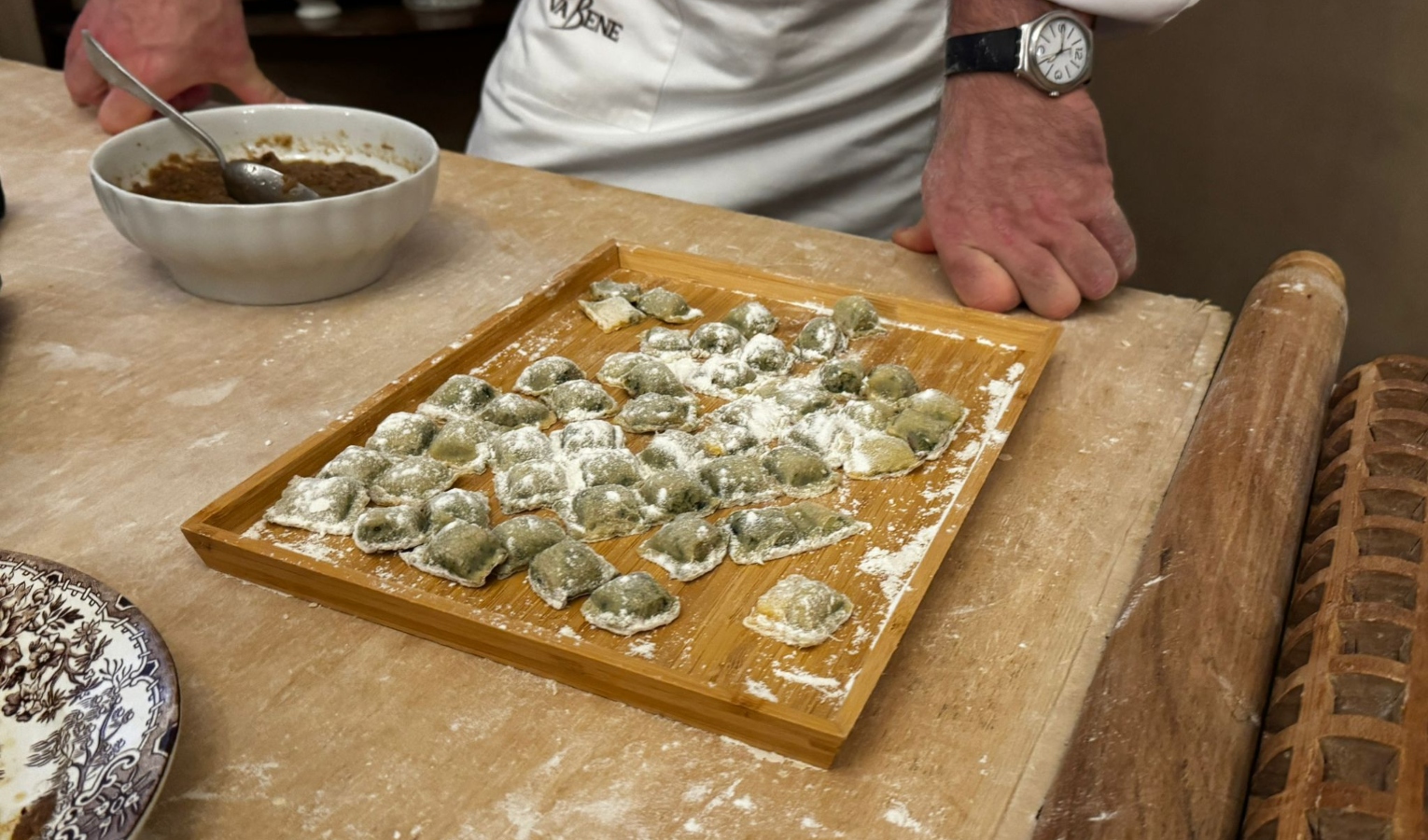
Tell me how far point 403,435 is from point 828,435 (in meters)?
0.29

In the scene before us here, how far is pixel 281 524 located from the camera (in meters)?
0.71

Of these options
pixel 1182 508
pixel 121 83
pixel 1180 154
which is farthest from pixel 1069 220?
pixel 1180 154

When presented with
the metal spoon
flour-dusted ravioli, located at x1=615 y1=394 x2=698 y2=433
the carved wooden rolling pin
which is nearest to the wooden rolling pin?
the carved wooden rolling pin

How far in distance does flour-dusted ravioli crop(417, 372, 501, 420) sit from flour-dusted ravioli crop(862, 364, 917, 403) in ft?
0.92

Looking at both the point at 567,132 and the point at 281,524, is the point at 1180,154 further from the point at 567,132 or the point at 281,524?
the point at 281,524

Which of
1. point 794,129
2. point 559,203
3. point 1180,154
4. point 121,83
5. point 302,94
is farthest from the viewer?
point 302,94

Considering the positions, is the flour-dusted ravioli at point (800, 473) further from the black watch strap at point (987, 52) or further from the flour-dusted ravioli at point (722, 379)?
the black watch strap at point (987, 52)

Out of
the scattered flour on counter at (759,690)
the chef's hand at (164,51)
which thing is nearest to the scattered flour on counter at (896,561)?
the scattered flour on counter at (759,690)

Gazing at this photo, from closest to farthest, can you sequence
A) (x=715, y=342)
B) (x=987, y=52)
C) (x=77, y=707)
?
(x=77, y=707)
(x=715, y=342)
(x=987, y=52)

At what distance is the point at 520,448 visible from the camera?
0.79 m

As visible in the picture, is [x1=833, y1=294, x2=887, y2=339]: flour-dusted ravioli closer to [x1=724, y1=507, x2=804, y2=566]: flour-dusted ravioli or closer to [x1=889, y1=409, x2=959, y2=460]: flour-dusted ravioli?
[x1=889, y1=409, x2=959, y2=460]: flour-dusted ravioli

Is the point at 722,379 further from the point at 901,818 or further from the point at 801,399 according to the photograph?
the point at 901,818

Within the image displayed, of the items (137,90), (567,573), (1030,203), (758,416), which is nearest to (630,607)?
(567,573)

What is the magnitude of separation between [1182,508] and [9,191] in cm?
122
